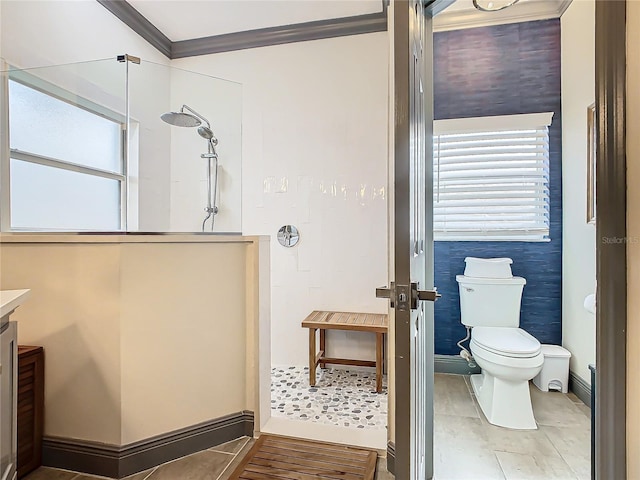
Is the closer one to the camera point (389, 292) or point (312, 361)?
point (389, 292)

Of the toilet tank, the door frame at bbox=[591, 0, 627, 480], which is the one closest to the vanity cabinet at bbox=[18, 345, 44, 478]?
the door frame at bbox=[591, 0, 627, 480]

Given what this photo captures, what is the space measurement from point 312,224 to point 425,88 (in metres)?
1.55

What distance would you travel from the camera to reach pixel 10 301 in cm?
106

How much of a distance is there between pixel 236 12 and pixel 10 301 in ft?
8.19

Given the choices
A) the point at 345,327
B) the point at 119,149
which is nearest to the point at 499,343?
the point at 345,327

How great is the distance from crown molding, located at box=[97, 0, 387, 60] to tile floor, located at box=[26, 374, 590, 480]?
9.31 ft

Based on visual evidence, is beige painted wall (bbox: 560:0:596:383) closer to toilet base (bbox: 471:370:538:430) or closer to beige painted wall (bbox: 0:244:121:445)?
toilet base (bbox: 471:370:538:430)

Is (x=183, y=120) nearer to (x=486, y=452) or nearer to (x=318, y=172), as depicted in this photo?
(x=318, y=172)

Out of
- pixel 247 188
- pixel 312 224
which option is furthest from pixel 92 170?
pixel 312 224

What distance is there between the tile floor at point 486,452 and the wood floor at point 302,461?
0.07 meters

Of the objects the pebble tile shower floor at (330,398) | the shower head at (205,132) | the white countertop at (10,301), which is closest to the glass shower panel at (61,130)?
the shower head at (205,132)

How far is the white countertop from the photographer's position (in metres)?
1.00

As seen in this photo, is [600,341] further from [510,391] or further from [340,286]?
[340,286]

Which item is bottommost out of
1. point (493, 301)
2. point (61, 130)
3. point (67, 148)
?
point (493, 301)
